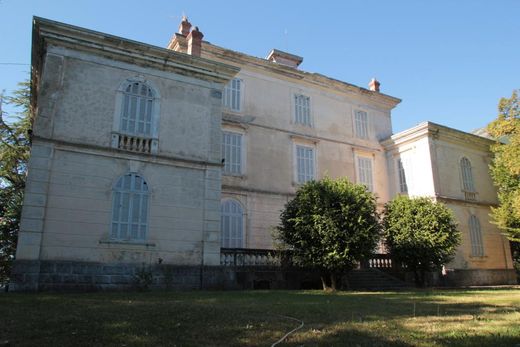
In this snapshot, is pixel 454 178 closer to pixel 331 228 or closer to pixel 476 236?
pixel 476 236

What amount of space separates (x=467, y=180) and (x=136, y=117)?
59.5ft

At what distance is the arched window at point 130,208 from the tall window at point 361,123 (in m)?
14.1

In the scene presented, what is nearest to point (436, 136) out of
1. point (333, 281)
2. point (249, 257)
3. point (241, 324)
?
point (333, 281)

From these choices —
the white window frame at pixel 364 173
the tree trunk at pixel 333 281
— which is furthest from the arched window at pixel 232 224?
the white window frame at pixel 364 173

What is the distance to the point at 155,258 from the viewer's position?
12195 millimetres

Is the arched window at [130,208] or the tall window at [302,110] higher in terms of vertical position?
the tall window at [302,110]

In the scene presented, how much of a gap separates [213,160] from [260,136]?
6.36m

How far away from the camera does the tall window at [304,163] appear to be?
20.5 meters

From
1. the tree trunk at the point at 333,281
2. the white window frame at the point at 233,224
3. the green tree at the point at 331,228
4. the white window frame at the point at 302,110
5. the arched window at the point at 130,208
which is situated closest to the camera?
the arched window at the point at 130,208

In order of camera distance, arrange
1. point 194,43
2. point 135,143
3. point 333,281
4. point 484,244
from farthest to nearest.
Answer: point 484,244
point 194,43
point 333,281
point 135,143

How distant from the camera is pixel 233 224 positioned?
17.9 metres

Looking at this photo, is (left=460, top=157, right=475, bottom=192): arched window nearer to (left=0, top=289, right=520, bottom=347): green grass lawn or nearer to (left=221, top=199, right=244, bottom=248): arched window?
(left=221, top=199, right=244, bottom=248): arched window

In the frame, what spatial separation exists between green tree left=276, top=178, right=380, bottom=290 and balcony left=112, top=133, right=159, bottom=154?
17.0 feet

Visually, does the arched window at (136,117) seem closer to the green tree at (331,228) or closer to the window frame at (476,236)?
the green tree at (331,228)
